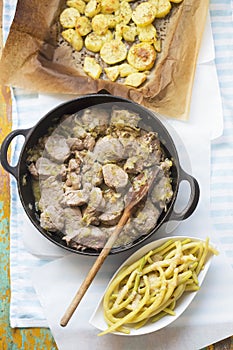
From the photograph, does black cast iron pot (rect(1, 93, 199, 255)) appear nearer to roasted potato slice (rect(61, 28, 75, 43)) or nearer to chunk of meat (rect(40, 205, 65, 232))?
chunk of meat (rect(40, 205, 65, 232))

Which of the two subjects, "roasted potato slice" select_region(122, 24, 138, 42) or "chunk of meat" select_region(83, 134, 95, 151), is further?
"roasted potato slice" select_region(122, 24, 138, 42)

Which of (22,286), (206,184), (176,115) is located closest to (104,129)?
(176,115)

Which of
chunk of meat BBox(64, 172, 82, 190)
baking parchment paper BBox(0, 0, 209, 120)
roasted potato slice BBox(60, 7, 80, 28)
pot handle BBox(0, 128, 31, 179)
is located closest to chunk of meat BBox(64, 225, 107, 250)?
chunk of meat BBox(64, 172, 82, 190)

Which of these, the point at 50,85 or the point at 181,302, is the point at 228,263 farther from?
the point at 50,85

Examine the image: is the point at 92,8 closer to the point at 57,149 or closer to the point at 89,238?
the point at 57,149

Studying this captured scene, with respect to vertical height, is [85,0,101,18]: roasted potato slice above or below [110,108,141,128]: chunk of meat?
above

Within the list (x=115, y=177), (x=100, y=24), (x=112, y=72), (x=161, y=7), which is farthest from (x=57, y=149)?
(x=161, y=7)

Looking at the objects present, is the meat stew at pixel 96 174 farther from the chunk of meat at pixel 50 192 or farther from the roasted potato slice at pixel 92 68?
the roasted potato slice at pixel 92 68
